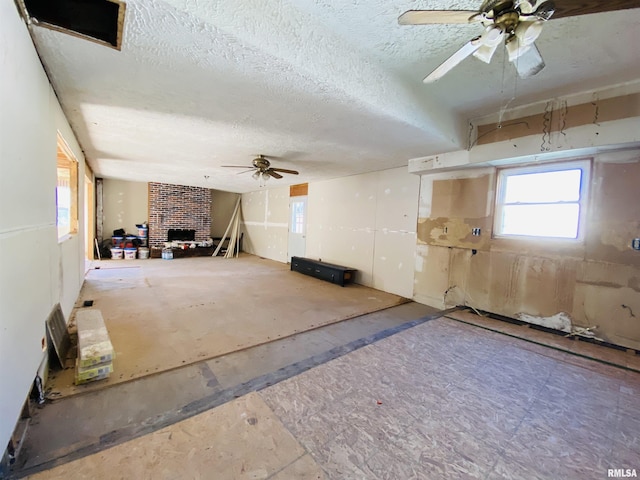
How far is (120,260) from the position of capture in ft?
25.0

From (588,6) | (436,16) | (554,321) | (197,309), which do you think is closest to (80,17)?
(436,16)

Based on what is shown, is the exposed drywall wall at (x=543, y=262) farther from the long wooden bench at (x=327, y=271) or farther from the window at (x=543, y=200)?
the long wooden bench at (x=327, y=271)

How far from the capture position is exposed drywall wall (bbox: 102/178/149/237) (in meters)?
8.34

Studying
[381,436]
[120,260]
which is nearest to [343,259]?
[381,436]

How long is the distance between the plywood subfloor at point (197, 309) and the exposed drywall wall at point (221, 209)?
12.1 ft

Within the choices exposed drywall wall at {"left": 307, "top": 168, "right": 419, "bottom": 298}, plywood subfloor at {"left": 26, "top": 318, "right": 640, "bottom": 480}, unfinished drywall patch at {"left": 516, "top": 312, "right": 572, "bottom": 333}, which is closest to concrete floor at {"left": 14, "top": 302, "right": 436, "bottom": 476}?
plywood subfloor at {"left": 26, "top": 318, "right": 640, "bottom": 480}

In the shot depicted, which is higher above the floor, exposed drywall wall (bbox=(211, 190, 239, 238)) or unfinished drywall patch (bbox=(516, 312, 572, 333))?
exposed drywall wall (bbox=(211, 190, 239, 238))

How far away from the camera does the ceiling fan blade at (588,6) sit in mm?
1278

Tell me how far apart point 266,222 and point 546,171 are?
24.8 ft

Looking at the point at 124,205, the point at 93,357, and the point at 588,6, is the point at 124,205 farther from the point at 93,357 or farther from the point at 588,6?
the point at 588,6

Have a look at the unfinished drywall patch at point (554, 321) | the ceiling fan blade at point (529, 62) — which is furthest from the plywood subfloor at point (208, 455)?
the unfinished drywall patch at point (554, 321)

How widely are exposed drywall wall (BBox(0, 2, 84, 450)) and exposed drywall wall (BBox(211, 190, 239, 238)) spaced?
800 centimetres

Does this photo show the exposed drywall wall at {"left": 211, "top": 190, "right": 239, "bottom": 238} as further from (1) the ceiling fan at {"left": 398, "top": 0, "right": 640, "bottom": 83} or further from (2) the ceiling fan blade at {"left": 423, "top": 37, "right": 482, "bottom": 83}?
(1) the ceiling fan at {"left": 398, "top": 0, "right": 640, "bottom": 83}

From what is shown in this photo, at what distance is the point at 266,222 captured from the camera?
363 inches
